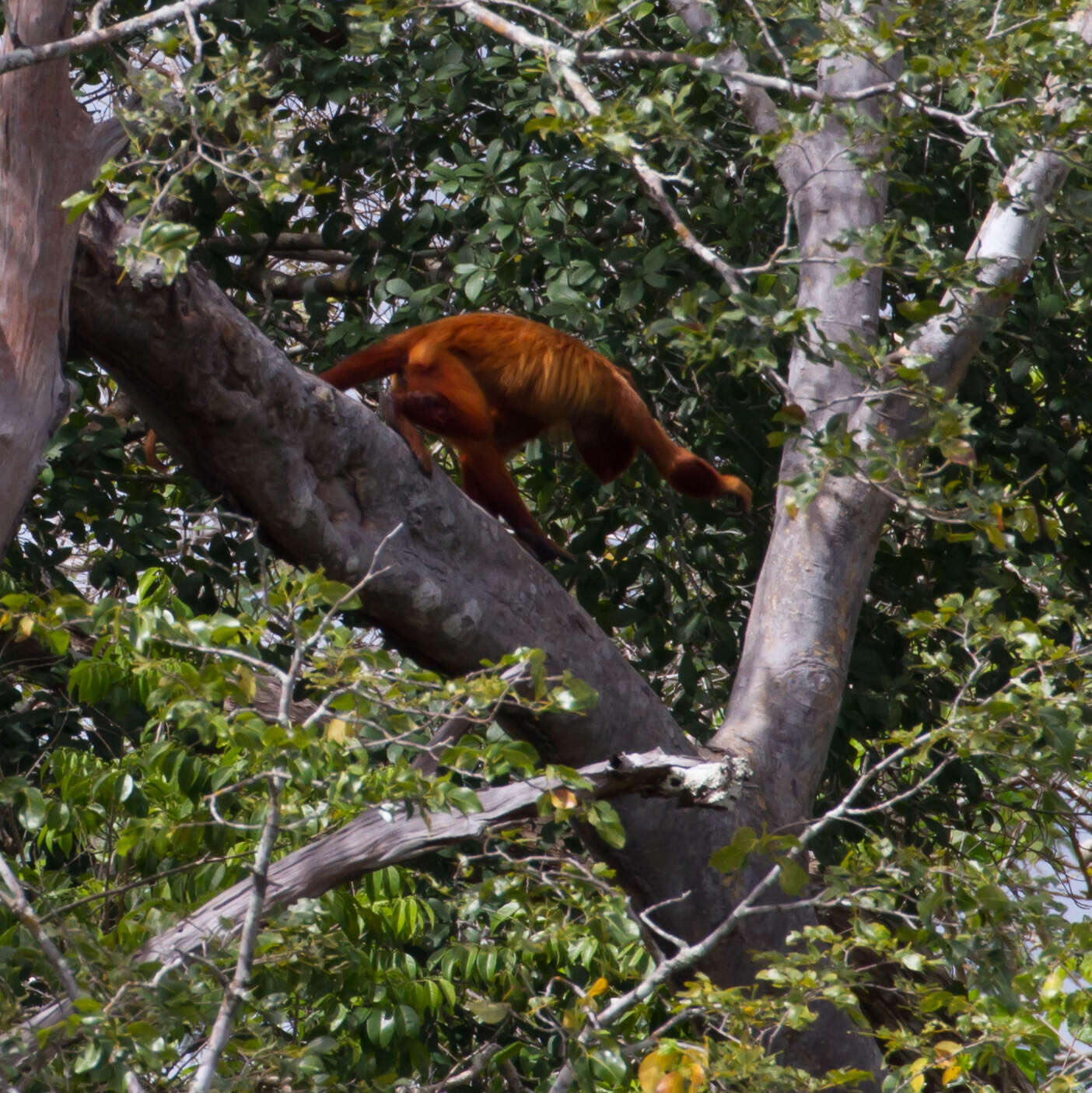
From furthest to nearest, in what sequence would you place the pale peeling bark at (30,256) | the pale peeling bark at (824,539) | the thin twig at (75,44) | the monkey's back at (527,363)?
the monkey's back at (527,363), the pale peeling bark at (824,539), the pale peeling bark at (30,256), the thin twig at (75,44)

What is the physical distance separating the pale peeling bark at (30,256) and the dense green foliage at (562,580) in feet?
0.58

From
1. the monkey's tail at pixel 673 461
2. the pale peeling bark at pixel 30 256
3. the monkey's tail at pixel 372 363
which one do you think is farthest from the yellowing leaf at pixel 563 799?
the monkey's tail at pixel 673 461

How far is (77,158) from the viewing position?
272 cm

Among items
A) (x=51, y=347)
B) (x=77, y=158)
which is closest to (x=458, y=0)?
(x=77, y=158)

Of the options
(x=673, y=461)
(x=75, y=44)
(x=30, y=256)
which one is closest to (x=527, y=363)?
(x=673, y=461)

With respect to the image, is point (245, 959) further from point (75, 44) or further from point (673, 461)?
point (673, 461)

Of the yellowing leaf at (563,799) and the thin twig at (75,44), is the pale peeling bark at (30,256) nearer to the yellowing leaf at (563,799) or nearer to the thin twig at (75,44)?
the thin twig at (75,44)

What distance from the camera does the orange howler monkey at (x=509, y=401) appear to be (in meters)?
4.02

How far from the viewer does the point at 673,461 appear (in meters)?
4.64

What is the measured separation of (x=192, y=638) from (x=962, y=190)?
3.50m

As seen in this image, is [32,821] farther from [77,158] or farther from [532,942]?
[77,158]

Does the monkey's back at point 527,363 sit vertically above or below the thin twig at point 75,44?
above

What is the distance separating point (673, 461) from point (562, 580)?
0.55 meters

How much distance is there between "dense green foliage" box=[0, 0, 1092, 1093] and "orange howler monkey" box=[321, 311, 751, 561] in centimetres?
14
